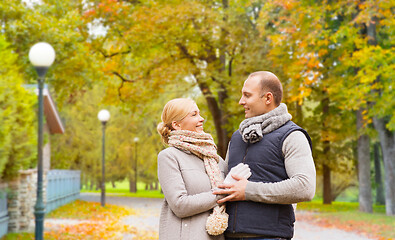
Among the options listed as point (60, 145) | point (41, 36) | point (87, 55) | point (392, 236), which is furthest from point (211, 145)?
point (60, 145)

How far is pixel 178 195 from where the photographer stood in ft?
10.1

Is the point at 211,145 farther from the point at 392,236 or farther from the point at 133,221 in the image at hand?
the point at 133,221

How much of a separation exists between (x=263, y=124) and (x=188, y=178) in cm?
60

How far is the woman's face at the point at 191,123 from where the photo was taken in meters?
3.35

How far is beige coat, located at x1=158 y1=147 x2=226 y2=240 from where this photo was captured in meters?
3.05

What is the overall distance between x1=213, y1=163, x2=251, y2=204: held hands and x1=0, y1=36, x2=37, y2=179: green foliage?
5441 mm

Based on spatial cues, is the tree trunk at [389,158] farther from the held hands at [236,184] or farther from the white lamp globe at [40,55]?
the held hands at [236,184]

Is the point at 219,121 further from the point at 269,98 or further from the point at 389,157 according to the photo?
the point at 269,98

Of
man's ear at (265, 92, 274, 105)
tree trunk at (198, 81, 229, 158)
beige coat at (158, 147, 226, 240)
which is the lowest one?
beige coat at (158, 147, 226, 240)

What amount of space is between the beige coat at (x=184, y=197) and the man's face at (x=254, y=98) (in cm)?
52

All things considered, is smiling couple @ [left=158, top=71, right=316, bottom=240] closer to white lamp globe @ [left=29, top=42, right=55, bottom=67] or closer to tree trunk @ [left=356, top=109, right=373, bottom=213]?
white lamp globe @ [left=29, top=42, right=55, bottom=67]

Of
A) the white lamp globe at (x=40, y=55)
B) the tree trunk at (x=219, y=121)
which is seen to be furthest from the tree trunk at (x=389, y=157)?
the white lamp globe at (x=40, y=55)

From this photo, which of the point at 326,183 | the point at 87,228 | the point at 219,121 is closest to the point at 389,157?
the point at 219,121

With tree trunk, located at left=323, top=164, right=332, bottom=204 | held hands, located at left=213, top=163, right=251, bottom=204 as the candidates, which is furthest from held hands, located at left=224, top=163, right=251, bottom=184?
tree trunk, located at left=323, top=164, right=332, bottom=204
